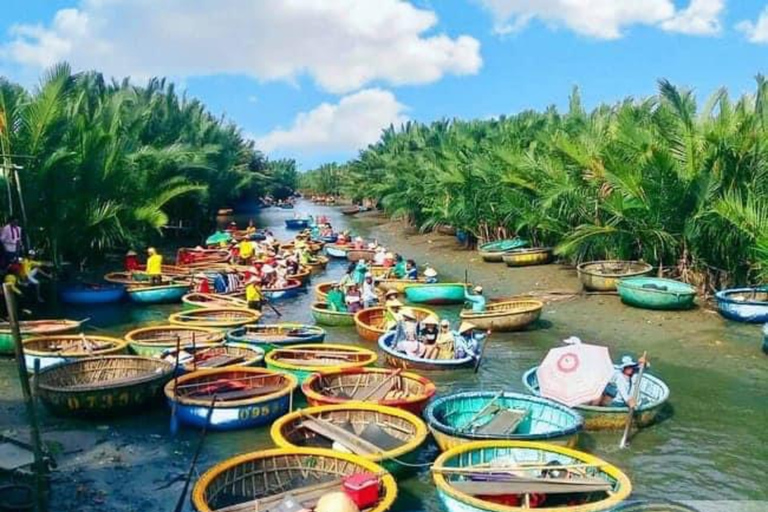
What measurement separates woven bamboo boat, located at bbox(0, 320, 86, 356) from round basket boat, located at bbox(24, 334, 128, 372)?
0.54 meters

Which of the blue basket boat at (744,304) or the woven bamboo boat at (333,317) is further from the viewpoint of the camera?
the woven bamboo boat at (333,317)

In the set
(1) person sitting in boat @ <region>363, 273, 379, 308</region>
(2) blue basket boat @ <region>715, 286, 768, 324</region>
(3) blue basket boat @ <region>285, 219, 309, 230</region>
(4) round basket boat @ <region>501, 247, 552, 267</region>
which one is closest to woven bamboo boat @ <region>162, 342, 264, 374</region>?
(1) person sitting in boat @ <region>363, 273, 379, 308</region>

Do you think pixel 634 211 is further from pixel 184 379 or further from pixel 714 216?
pixel 184 379

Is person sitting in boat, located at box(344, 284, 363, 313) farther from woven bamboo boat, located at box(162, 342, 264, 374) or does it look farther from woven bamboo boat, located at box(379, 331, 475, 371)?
woven bamboo boat, located at box(162, 342, 264, 374)

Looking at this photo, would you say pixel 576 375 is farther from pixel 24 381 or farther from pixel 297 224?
pixel 297 224

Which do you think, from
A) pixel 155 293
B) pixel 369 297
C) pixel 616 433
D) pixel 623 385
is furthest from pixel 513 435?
pixel 155 293

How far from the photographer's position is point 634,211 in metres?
20.0

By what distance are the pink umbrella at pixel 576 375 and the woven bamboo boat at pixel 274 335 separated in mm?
5463

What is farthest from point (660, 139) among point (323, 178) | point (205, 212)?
point (323, 178)

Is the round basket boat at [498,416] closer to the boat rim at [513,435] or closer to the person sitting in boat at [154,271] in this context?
the boat rim at [513,435]

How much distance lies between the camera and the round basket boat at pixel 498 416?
952 centimetres

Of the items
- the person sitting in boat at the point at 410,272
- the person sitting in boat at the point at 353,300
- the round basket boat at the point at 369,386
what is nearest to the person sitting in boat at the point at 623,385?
the round basket boat at the point at 369,386

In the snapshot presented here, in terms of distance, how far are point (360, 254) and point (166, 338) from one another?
17717mm

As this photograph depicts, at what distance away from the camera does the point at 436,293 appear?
21.2 m
